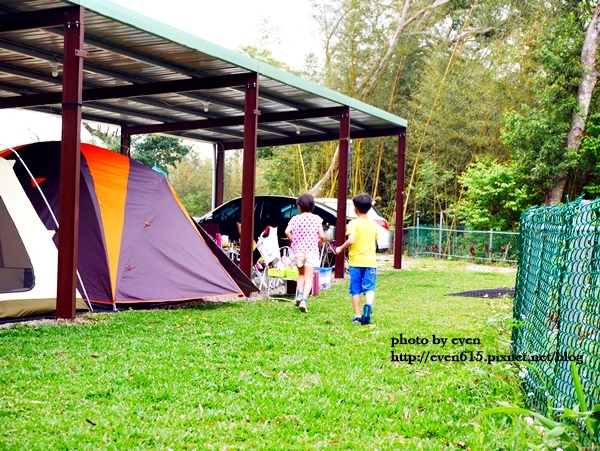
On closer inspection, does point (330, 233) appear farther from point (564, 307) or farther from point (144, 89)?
point (564, 307)

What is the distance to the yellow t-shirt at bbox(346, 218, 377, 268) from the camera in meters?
6.70

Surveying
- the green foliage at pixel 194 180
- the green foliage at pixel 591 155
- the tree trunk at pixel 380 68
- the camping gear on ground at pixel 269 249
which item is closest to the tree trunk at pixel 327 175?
the tree trunk at pixel 380 68

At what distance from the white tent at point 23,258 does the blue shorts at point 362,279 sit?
2.69 metres

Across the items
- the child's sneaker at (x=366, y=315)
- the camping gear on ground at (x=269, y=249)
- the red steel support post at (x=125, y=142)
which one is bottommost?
the child's sneaker at (x=366, y=315)

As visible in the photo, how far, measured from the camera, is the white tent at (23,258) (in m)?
6.55

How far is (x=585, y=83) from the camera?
1620 cm

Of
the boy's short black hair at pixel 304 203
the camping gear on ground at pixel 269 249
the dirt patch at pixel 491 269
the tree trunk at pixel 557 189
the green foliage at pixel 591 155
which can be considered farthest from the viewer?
the tree trunk at pixel 557 189

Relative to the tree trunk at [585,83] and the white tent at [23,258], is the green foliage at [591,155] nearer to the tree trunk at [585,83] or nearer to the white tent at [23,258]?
the tree trunk at [585,83]

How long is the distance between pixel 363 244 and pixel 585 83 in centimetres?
1173

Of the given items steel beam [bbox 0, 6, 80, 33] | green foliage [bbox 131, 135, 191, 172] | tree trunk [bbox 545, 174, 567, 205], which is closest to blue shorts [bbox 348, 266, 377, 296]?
steel beam [bbox 0, 6, 80, 33]

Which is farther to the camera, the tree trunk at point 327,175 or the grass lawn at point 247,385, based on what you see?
the tree trunk at point 327,175

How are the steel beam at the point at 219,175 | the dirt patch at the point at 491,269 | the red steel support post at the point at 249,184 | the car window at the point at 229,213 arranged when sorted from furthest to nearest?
1. the steel beam at the point at 219,175
2. the dirt patch at the point at 491,269
3. the car window at the point at 229,213
4. the red steel support post at the point at 249,184

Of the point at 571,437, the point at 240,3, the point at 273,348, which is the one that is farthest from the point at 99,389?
the point at 240,3

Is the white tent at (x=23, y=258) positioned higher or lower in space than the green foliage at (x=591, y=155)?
lower
